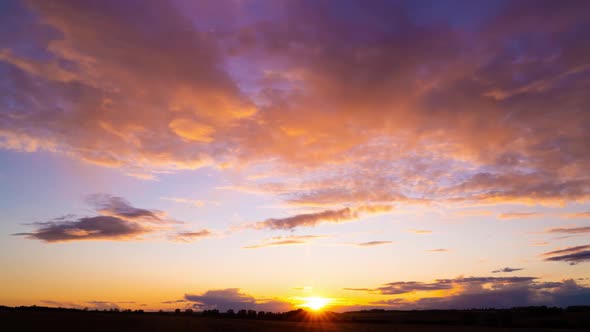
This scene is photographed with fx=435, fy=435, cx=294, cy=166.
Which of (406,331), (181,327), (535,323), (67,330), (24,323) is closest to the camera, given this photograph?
(67,330)

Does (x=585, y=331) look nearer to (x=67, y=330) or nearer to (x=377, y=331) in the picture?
(x=377, y=331)

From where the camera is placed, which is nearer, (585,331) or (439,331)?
(439,331)

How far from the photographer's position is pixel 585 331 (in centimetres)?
5356

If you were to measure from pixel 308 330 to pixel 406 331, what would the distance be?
41.2ft

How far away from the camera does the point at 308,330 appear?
4119 cm

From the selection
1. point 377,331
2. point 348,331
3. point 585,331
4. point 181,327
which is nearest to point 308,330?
point 348,331

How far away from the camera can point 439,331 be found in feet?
164

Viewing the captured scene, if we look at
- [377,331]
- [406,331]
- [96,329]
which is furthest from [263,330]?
[406,331]

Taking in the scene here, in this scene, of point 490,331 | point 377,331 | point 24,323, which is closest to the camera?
point 24,323

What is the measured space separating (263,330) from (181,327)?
730 centimetres

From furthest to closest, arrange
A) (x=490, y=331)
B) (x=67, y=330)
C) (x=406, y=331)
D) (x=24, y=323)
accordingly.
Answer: (x=490, y=331) < (x=406, y=331) < (x=24, y=323) < (x=67, y=330)

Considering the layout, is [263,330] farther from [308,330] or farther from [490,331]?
[490,331]

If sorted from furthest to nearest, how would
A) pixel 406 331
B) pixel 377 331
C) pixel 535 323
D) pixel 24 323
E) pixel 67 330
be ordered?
pixel 535 323 → pixel 406 331 → pixel 377 331 → pixel 24 323 → pixel 67 330

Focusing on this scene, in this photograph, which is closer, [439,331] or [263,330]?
[263,330]
